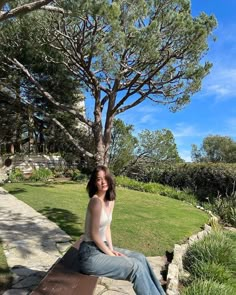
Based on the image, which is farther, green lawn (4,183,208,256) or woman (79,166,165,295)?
green lawn (4,183,208,256)

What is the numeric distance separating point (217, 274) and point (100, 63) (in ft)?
28.8

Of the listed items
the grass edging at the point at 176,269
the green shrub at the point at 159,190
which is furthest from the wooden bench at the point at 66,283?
the green shrub at the point at 159,190

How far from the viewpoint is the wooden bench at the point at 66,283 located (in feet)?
11.2

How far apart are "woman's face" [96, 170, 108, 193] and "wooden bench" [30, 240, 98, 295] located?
849mm

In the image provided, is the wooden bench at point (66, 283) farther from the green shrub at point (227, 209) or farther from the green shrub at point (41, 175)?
the green shrub at point (41, 175)

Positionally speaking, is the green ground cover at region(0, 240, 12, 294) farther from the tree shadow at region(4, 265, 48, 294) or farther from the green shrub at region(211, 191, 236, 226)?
the green shrub at region(211, 191, 236, 226)

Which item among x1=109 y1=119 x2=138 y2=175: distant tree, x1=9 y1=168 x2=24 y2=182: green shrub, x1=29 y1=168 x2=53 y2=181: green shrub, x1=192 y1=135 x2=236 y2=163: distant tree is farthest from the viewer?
x1=192 y1=135 x2=236 y2=163: distant tree

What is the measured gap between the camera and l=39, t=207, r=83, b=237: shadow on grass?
24.7 feet

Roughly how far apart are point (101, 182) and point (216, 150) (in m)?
42.2

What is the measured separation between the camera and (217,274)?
5.38 meters

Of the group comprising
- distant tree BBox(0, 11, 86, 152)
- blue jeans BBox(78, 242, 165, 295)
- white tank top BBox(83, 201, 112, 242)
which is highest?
distant tree BBox(0, 11, 86, 152)

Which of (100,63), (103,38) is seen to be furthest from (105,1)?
(100,63)

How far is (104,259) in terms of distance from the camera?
346 centimetres

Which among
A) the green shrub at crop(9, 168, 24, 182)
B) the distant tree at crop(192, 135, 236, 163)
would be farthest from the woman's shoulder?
the distant tree at crop(192, 135, 236, 163)
